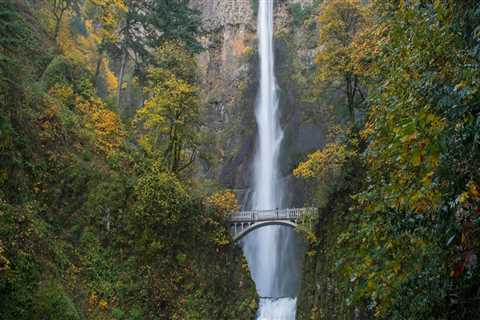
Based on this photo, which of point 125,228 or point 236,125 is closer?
point 125,228

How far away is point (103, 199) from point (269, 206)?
17.4 m

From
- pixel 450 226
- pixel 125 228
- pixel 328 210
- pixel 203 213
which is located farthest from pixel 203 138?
pixel 450 226

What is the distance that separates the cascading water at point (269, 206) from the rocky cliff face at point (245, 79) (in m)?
0.70

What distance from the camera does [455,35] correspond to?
5867 mm

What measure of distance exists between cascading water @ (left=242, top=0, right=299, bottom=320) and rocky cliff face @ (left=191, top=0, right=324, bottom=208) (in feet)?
2.30

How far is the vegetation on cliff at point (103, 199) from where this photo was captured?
13180 mm

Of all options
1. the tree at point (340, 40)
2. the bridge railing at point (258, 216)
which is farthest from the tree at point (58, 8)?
the tree at point (340, 40)

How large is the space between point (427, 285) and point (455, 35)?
2.97 meters

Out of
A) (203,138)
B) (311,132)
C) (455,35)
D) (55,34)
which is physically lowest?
(455,35)

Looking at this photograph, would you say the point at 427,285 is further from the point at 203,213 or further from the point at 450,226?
the point at 203,213

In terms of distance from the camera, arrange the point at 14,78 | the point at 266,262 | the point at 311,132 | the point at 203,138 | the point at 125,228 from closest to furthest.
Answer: the point at 14,78 → the point at 125,228 → the point at 203,138 → the point at 266,262 → the point at 311,132

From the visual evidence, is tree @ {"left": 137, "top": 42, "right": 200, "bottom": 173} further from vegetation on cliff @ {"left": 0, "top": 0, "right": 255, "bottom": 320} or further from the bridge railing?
the bridge railing

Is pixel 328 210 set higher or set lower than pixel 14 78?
lower

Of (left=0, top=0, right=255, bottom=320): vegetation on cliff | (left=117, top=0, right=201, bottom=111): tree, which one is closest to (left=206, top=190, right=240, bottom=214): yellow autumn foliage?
(left=0, top=0, right=255, bottom=320): vegetation on cliff
